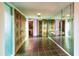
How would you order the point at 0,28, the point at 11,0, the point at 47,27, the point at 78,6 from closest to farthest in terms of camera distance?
the point at 0,28 < the point at 78,6 < the point at 11,0 < the point at 47,27

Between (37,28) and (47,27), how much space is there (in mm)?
1359

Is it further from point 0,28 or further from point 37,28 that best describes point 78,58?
Answer: point 37,28

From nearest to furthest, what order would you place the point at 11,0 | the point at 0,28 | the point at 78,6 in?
the point at 0,28 < the point at 78,6 < the point at 11,0

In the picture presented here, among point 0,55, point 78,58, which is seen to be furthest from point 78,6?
point 0,55

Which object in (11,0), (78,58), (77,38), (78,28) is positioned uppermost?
(11,0)

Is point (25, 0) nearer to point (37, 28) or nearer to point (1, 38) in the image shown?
point (1, 38)

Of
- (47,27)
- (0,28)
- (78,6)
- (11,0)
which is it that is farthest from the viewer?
(47,27)

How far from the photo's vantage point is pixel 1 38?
172 inches

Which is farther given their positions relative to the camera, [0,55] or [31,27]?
[31,27]

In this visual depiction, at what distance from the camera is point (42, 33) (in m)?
17.0

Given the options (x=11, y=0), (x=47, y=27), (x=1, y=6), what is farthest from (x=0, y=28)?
(x=47, y=27)

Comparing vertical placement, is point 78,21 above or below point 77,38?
above

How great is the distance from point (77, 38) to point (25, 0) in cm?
224

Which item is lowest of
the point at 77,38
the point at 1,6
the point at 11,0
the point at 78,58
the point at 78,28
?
the point at 78,58
